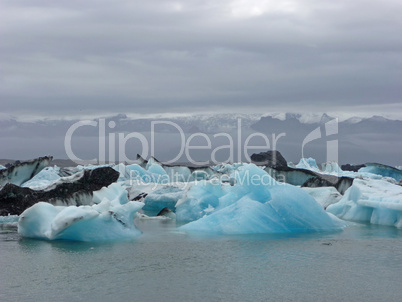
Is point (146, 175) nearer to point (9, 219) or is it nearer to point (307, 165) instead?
point (9, 219)

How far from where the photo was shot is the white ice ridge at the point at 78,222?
11570 mm

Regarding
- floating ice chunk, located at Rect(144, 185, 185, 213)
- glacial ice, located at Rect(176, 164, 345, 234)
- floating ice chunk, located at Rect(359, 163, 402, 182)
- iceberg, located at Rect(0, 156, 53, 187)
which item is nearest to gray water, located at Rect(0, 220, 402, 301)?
glacial ice, located at Rect(176, 164, 345, 234)

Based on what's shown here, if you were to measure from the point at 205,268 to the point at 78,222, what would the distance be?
10.9 ft

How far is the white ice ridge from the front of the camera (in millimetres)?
11570

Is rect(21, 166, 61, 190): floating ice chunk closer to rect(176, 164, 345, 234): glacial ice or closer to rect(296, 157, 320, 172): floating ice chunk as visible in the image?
rect(176, 164, 345, 234): glacial ice

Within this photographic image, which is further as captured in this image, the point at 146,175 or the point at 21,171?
the point at 146,175

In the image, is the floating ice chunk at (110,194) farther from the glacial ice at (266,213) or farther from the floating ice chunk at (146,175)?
the floating ice chunk at (146,175)

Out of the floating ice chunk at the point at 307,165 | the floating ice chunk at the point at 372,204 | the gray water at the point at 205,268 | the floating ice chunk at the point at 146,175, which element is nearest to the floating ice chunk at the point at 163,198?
the floating ice chunk at the point at 146,175

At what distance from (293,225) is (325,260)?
3.67 meters

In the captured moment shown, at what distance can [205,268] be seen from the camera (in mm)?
9641

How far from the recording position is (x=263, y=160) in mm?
36406

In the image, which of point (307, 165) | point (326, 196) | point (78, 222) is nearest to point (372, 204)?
point (326, 196)

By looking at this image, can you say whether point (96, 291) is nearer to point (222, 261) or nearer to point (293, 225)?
point (222, 261)

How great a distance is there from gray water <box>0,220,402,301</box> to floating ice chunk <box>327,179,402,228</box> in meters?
2.30
